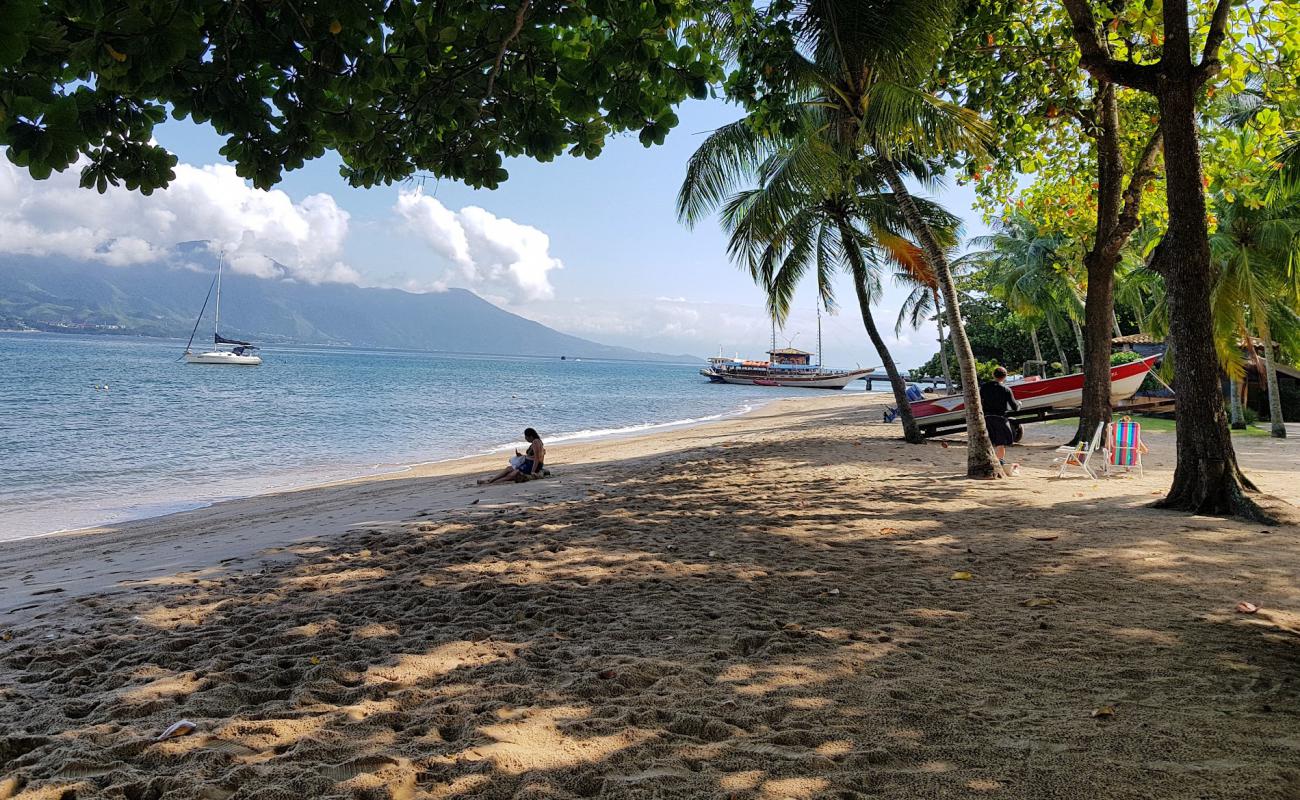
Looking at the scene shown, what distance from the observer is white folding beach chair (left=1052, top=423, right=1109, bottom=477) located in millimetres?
9258

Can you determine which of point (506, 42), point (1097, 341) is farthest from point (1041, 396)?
point (506, 42)

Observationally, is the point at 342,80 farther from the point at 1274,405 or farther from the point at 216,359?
the point at 216,359

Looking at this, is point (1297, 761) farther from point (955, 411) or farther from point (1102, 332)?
point (955, 411)

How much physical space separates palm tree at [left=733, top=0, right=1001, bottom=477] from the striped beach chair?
173 centimetres

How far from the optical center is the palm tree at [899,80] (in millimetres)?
8672

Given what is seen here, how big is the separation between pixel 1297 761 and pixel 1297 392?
2379 cm

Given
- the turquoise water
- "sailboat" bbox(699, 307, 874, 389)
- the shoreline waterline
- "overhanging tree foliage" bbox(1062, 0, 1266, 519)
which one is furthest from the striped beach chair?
"sailboat" bbox(699, 307, 874, 389)

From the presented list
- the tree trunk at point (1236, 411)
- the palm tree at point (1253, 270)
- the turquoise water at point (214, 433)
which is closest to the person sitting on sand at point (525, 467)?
the turquoise water at point (214, 433)

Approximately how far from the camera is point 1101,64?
718 centimetres

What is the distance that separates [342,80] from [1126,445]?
10094 mm

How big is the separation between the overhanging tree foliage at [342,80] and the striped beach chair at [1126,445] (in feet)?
26.6

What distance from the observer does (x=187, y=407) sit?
31297mm

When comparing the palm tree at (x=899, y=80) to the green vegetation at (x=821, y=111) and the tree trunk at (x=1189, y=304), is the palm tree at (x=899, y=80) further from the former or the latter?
the tree trunk at (x=1189, y=304)

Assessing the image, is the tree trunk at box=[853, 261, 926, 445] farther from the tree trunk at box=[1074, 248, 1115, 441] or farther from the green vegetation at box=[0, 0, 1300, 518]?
the tree trunk at box=[1074, 248, 1115, 441]
